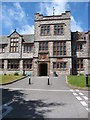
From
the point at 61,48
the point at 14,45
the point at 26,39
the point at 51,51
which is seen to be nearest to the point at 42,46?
the point at 51,51

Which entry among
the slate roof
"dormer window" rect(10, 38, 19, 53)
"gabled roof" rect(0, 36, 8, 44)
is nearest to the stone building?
"dormer window" rect(10, 38, 19, 53)

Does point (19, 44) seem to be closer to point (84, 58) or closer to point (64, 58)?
point (64, 58)

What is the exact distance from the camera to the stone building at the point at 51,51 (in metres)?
25.0

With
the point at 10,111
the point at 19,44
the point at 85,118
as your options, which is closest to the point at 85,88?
the point at 85,118

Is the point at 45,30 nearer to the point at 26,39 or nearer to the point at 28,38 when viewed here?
the point at 28,38

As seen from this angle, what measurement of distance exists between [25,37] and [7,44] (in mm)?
4830

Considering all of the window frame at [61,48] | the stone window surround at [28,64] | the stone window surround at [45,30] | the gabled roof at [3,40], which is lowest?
the stone window surround at [28,64]

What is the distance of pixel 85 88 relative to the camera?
38.7 feet

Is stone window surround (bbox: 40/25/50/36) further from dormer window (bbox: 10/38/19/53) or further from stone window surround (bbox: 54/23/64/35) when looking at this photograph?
dormer window (bbox: 10/38/19/53)

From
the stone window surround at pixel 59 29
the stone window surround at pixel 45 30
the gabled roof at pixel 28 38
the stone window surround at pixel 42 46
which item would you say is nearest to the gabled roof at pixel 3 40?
the gabled roof at pixel 28 38

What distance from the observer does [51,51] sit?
1000 inches

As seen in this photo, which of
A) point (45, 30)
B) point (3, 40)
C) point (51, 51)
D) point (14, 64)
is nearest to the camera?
point (51, 51)

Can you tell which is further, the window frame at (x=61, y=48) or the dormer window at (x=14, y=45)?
the dormer window at (x=14, y=45)

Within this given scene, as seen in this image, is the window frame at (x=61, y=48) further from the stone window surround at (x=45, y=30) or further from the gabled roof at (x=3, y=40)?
the gabled roof at (x=3, y=40)
